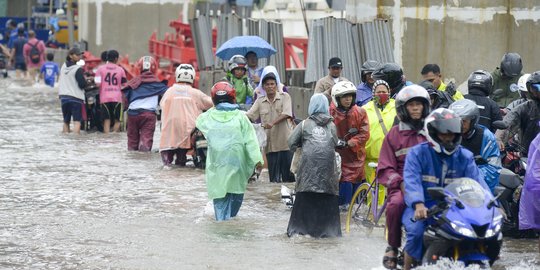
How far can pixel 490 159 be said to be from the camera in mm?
10445

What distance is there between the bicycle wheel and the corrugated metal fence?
5.74 m

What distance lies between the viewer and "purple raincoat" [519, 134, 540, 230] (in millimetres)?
10125

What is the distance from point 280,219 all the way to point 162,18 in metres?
30.2

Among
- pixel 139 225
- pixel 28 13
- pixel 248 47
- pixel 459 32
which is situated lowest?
pixel 139 225

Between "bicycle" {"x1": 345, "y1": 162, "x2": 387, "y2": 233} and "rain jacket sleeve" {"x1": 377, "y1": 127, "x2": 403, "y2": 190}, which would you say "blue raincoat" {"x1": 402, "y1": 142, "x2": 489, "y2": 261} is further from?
"bicycle" {"x1": 345, "y1": 162, "x2": 387, "y2": 233}

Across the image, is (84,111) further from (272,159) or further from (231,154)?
(231,154)

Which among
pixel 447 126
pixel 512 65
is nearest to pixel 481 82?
pixel 512 65

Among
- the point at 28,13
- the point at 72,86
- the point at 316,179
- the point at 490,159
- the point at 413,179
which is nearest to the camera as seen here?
the point at 413,179

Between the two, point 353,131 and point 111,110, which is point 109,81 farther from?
point 353,131

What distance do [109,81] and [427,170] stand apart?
1407 cm

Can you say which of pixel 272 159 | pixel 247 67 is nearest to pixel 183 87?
pixel 247 67

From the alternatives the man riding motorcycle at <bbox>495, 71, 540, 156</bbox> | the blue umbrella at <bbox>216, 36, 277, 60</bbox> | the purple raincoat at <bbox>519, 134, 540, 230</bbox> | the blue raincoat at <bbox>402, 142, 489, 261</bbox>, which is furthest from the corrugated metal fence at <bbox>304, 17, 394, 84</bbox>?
the blue raincoat at <bbox>402, 142, 489, 261</bbox>

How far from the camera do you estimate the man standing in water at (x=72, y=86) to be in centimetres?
2241

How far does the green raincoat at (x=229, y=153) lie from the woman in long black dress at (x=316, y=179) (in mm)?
1122
